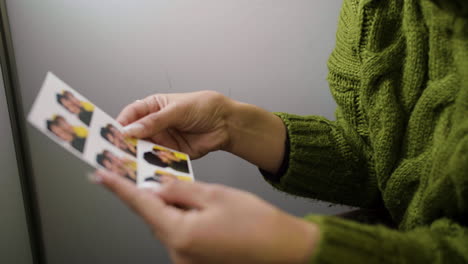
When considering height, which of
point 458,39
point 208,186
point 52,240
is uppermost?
point 458,39

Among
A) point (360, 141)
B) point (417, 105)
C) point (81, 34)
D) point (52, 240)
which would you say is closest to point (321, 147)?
point (360, 141)

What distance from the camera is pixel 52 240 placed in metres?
1.03

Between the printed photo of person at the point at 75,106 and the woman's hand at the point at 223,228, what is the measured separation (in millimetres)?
162

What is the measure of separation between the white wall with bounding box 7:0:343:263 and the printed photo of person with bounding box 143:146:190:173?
420 mm

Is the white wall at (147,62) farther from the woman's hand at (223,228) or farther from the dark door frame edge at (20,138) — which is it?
the woman's hand at (223,228)

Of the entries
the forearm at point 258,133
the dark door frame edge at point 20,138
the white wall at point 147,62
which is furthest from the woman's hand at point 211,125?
the dark door frame edge at point 20,138

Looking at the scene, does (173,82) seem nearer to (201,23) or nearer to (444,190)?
(201,23)

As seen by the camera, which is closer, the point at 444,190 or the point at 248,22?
the point at 444,190

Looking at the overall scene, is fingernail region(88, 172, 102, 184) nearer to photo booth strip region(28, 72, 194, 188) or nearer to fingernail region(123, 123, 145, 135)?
photo booth strip region(28, 72, 194, 188)

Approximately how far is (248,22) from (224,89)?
179 millimetres

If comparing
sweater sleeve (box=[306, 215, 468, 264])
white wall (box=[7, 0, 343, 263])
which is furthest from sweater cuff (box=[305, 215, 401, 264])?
white wall (box=[7, 0, 343, 263])

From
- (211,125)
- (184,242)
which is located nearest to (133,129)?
(211,125)

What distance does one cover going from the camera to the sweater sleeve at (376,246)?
33 cm

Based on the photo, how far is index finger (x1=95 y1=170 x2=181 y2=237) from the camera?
33 centimetres
